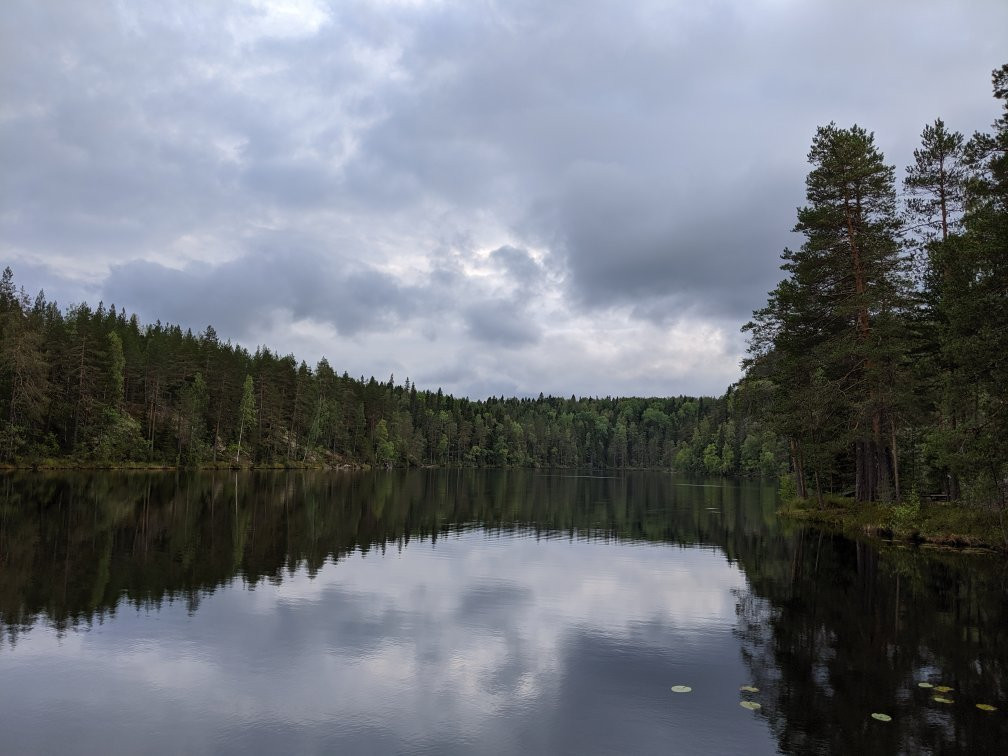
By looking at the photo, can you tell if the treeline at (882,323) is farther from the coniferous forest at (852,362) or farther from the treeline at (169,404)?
the treeline at (169,404)

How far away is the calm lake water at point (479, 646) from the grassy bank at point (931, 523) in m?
2.53

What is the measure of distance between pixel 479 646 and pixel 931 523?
32414 mm

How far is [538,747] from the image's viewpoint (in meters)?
11.2

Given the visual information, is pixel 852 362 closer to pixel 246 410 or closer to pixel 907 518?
pixel 907 518

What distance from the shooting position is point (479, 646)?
17250mm

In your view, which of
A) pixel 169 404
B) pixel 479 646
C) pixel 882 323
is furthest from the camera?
pixel 169 404

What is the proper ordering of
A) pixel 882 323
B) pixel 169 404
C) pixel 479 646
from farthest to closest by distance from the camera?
pixel 169 404 < pixel 882 323 < pixel 479 646

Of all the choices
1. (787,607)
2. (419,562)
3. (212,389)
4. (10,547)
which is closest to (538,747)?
(787,607)

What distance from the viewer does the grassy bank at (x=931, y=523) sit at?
3394cm

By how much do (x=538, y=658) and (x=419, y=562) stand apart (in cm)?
1552

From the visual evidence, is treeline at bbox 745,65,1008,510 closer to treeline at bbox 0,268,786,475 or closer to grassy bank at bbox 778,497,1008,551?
grassy bank at bbox 778,497,1008,551

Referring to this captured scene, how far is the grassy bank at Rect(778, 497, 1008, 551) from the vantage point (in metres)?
33.9

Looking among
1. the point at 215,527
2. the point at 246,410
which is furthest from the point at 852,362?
the point at 246,410

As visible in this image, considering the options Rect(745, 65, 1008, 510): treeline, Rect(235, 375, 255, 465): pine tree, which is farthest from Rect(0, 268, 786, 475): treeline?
Rect(745, 65, 1008, 510): treeline
